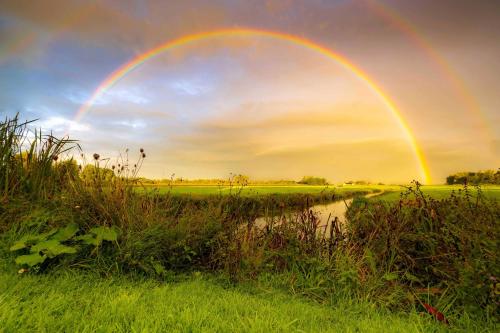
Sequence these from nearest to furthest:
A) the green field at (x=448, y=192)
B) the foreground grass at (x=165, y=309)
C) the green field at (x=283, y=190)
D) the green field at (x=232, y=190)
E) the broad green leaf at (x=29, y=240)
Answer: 1. the foreground grass at (x=165, y=309)
2. the broad green leaf at (x=29, y=240)
3. the green field at (x=448, y=192)
4. the green field at (x=283, y=190)
5. the green field at (x=232, y=190)

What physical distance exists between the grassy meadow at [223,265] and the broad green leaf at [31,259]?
0.02 m

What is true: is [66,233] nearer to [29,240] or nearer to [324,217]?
[29,240]

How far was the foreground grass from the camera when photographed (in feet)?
10.2

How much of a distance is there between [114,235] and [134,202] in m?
1.09

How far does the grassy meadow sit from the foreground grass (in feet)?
0.06

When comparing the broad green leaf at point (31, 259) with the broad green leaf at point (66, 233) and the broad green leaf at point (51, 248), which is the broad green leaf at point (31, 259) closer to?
the broad green leaf at point (51, 248)

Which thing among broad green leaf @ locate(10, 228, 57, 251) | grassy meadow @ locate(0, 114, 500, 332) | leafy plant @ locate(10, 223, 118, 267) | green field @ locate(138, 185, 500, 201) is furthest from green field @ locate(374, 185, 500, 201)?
broad green leaf @ locate(10, 228, 57, 251)

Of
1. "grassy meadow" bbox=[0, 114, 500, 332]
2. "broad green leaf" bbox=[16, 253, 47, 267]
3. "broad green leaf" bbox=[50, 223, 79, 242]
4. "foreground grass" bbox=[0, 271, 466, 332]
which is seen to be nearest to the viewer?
"foreground grass" bbox=[0, 271, 466, 332]

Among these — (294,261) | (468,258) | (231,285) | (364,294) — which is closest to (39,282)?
(231,285)

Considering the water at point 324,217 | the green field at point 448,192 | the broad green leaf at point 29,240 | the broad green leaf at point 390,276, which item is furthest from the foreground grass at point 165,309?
the green field at point 448,192

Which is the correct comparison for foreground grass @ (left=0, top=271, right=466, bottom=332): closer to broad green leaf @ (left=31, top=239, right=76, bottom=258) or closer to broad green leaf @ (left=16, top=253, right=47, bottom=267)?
broad green leaf @ (left=16, top=253, right=47, bottom=267)

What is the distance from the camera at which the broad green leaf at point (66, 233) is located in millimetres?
4871

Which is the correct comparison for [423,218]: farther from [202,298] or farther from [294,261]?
[202,298]

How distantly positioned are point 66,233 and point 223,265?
236cm
